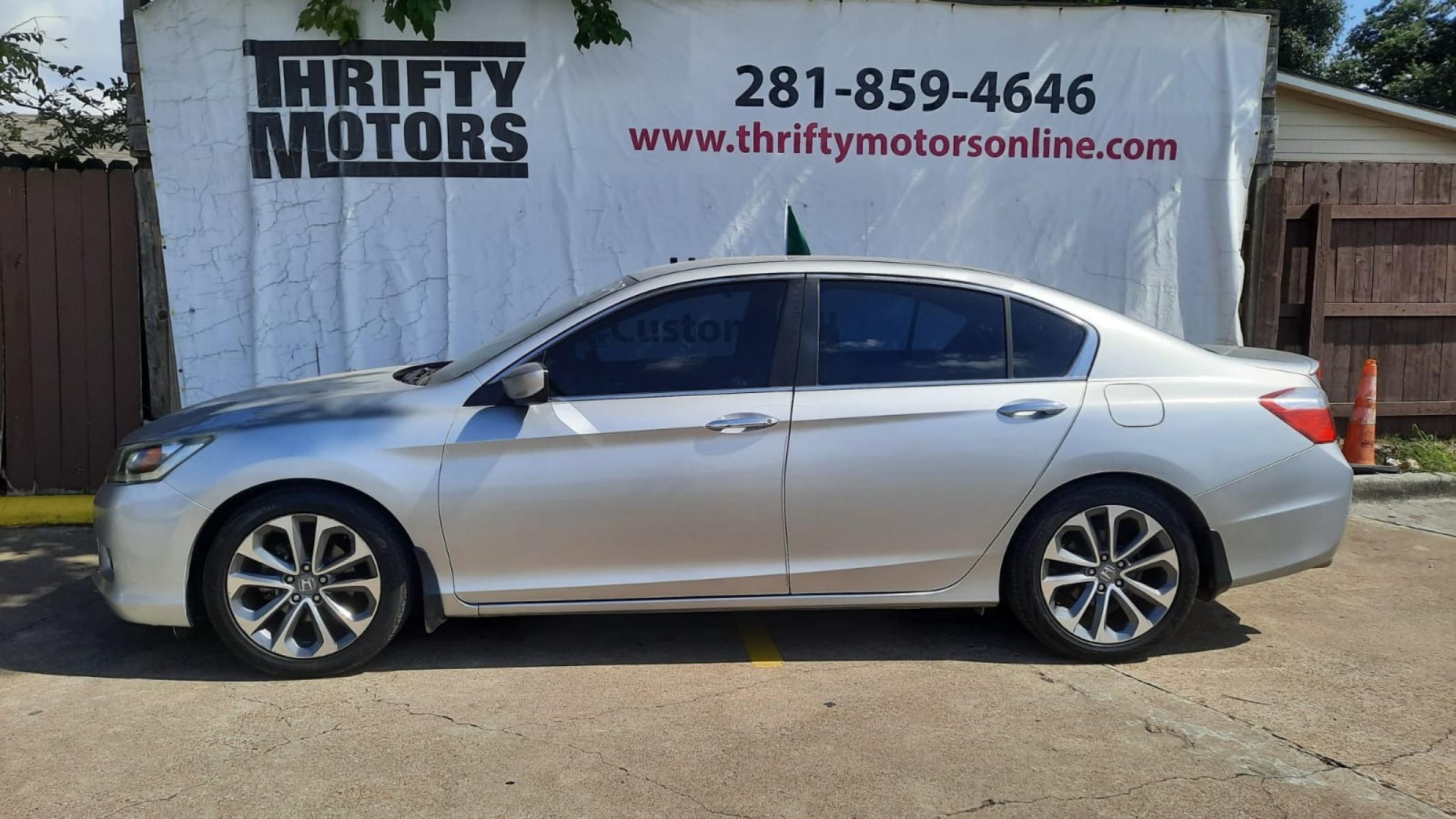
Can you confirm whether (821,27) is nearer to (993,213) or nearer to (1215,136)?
(993,213)

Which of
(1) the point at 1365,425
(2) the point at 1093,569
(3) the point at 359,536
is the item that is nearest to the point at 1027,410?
(2) the point at 1093,569

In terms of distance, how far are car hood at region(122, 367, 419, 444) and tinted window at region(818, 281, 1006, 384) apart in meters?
1.71

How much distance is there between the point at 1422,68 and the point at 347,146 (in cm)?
1942

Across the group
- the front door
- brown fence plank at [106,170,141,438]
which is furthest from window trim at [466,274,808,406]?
brown fence plank at [106,170,141,438]


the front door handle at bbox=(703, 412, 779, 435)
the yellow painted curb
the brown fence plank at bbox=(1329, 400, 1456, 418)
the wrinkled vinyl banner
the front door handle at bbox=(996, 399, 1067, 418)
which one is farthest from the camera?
the brown fence plank at bbox=(1329, 400, 1456, 418)

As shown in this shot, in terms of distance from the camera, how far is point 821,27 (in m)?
7.37

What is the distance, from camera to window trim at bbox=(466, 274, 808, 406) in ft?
14.4

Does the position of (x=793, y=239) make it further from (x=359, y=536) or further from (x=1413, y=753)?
(x=1413, y=753)

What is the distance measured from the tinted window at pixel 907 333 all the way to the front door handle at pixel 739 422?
0.30 meters

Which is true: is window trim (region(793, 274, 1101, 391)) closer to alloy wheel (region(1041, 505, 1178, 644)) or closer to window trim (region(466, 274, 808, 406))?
window trim (region(466, 274, 808, 406))

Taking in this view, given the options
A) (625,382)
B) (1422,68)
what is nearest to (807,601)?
(625,382)

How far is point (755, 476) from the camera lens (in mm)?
4371

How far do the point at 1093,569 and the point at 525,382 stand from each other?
235 cm

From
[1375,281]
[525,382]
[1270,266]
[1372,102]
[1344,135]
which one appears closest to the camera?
[525,382]
